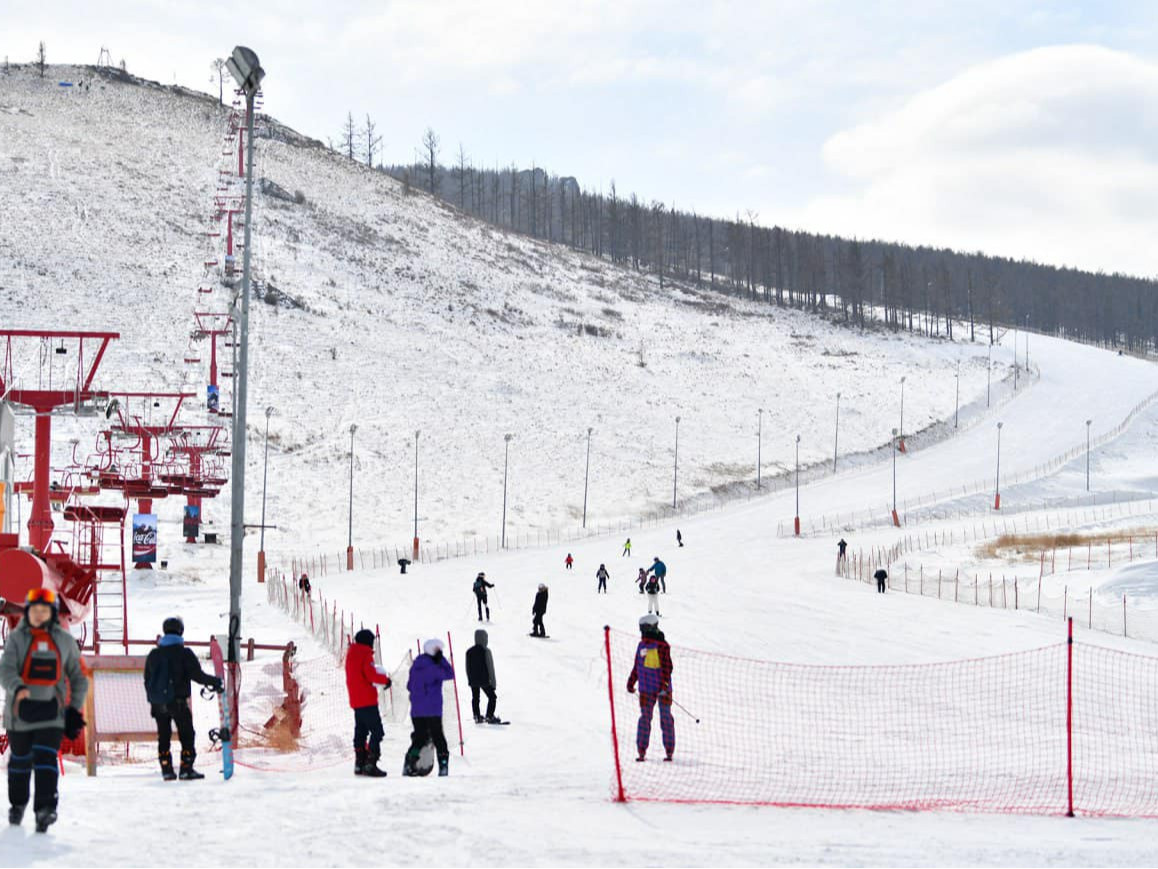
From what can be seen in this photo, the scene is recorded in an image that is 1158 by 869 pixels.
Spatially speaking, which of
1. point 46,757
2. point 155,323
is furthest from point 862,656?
point 155,323

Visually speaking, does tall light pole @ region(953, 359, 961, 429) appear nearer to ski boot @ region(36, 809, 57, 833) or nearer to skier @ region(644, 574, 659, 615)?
skier @ region(644, 574, 659, 615)

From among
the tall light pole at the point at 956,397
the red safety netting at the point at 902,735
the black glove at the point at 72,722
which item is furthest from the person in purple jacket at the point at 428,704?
the tall light pole at the point at 956,397

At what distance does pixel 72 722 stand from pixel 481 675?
25.1 feet

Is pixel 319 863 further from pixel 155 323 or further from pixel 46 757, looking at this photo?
pixel 155 323

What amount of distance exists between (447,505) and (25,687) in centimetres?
5749

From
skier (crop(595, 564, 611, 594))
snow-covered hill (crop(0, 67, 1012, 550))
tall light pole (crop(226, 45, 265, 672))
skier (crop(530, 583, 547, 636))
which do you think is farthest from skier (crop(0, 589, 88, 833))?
snow-covered hill (crop(0, 67, 1012, 550))

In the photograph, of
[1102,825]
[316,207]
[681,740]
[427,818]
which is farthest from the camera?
[316,207]

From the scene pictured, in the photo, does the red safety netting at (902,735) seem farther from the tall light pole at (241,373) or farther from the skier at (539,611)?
the tall light pole at (241,373)

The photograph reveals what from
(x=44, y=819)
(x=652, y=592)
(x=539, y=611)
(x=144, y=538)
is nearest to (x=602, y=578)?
(x=652, y=592)

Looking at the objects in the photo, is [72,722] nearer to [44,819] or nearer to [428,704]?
[44,819]

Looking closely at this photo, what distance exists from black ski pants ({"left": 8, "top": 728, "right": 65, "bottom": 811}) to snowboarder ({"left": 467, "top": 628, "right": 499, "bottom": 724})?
24.9 feet

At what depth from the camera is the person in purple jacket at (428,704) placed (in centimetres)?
1087

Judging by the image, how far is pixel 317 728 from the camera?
14977 millimetres

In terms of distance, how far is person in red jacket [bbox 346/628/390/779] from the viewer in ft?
35.1
